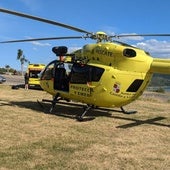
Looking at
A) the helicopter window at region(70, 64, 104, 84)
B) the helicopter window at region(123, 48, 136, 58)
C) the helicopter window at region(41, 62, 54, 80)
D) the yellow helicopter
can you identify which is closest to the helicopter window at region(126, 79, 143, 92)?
the yellow helicopter

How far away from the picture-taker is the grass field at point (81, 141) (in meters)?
8.13

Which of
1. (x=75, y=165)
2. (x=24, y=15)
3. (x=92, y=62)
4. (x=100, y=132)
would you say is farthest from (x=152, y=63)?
(x=75, y=165)

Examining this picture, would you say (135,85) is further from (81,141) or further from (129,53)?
(81,141)

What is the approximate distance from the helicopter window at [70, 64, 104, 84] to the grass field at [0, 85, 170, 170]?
57.8 inches

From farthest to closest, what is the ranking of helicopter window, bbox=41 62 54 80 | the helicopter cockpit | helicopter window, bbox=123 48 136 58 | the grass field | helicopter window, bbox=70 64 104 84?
1. helicopter window, bbox=41 62 54 80
2. the helicopter cockpit
3. helicopter window, bbox=70 64 104 84
4. helicopter window, bbox=123 48 136 58
5. the grass field

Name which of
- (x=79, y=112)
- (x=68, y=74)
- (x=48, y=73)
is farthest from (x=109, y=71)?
(x=48, y=73)

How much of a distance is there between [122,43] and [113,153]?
6.05 meters

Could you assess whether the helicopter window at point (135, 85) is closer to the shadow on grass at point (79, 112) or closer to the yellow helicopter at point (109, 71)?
the yellow helicopter at point (109, 71)

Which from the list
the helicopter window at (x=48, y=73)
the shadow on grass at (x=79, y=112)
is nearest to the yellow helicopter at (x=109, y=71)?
the shadow on grass at (x=79, y=112)

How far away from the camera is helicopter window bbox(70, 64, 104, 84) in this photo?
13969 millimetres

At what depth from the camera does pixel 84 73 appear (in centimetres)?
1428

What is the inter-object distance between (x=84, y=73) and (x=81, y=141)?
4488 mm

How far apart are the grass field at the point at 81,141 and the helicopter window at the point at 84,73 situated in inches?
57.8

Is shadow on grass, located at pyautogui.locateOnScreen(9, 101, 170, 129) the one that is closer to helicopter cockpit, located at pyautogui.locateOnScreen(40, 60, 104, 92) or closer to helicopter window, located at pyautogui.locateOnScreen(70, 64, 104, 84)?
helicopter cockpit, located at pyautogui.locateOnScreen(40, 60, 104, 92)
